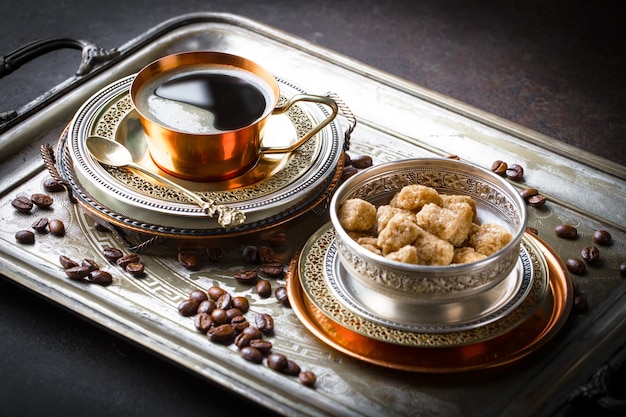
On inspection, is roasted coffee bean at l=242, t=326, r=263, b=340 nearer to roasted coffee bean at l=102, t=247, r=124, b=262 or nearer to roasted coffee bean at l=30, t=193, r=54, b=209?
roasted coffee bean at l=102, t=247, r=124, b=262

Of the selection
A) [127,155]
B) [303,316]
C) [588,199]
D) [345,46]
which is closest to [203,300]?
[303,316]

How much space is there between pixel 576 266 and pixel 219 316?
1.83ft

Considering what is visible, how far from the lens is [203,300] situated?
4.36 ft

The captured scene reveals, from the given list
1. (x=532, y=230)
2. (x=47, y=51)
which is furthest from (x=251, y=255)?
(x=47, y=51)

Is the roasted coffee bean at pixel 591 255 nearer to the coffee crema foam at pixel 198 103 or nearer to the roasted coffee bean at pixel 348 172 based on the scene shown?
the roasted coffee bean at pixel 348 172

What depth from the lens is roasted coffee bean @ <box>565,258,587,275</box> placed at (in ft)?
4.55

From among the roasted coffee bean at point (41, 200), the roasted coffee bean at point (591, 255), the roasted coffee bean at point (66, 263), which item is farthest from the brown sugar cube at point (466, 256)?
the roasted coffee bean at point (41, 200)

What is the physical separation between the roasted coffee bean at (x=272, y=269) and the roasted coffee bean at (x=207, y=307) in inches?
4.1

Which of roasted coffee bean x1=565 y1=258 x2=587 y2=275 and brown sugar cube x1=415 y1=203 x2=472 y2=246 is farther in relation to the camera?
roasted coffee bean x1=565 y1=258 x2=587 y2=275

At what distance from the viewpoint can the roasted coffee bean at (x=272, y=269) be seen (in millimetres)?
1375

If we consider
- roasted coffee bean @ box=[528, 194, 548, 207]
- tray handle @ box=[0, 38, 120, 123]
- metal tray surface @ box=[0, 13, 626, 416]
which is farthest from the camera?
tray handle @ box=[0, 38, 120, 123]

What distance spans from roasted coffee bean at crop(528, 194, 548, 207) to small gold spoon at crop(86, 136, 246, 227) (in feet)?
1.69

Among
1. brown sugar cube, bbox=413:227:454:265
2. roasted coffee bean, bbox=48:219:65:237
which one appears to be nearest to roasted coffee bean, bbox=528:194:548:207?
brown sugar cube, bbox=413:227:454:265

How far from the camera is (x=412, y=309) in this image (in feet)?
4.16
